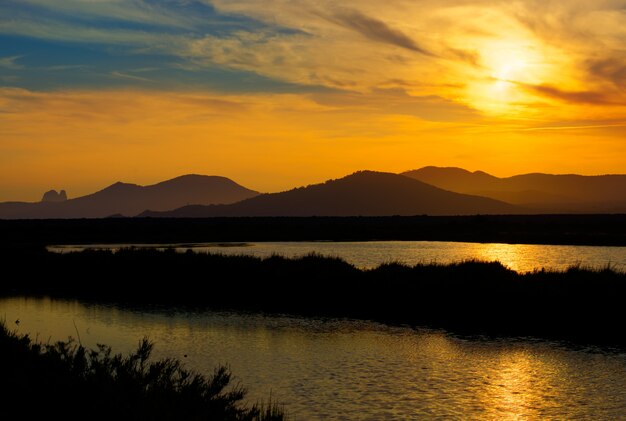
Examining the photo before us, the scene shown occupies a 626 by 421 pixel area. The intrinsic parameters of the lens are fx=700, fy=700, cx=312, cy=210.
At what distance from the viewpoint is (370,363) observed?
2327 centimetres

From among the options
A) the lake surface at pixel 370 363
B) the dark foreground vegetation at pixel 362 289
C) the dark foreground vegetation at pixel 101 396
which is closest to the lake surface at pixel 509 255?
the dark foreground vegetation at pixel 362 289

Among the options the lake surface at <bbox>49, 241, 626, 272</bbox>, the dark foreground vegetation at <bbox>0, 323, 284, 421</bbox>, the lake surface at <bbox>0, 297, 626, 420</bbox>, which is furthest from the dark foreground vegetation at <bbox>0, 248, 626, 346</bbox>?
the dark foreground vegetation at <bbox>0, 323, 284, 421</bbox>

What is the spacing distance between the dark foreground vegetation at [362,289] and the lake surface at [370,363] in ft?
11.3

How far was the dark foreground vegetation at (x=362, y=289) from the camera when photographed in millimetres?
32094

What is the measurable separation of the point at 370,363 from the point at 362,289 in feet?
52.7

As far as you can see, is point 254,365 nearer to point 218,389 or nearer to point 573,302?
point 218,389

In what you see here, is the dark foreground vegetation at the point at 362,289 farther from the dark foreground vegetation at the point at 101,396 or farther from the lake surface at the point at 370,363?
the dark foreground vegetation at the point at 101,396

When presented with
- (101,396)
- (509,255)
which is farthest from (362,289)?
(509,255)

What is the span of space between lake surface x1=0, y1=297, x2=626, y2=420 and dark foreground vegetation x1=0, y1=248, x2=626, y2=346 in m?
3.43

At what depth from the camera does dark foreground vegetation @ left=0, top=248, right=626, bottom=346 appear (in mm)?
32094

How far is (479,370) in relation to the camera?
22.6m

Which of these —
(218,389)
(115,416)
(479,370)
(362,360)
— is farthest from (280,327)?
(115,416)

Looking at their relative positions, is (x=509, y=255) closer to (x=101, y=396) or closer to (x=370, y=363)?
(x=370, y=363)

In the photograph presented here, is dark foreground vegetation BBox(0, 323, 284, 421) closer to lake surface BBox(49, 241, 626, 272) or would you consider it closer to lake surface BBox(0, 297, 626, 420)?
lake surface BBox(0, 297, 626, 420)
